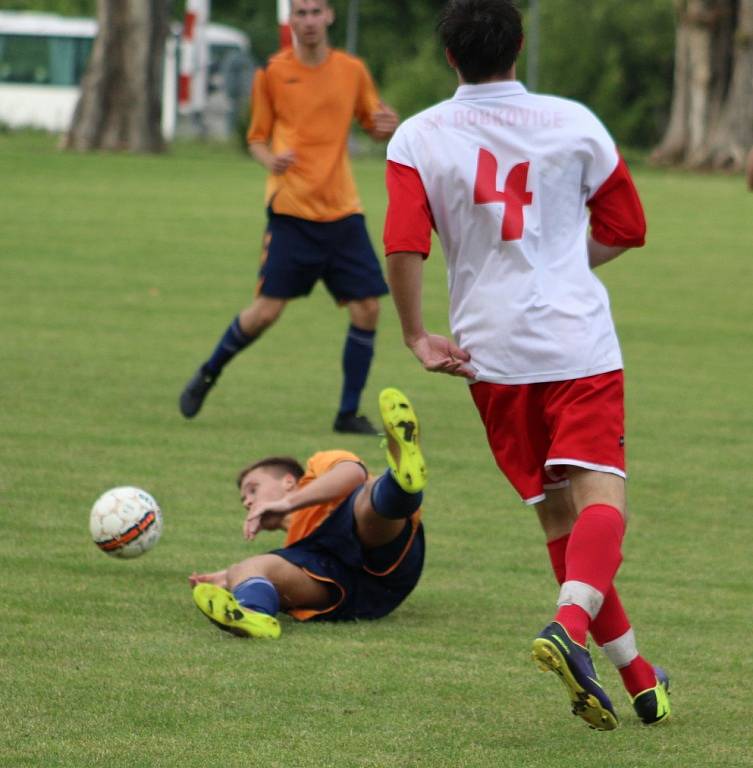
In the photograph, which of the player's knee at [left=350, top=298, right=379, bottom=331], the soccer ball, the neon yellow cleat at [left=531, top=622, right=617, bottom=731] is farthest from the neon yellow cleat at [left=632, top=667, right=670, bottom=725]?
the player's knee at [left=350, top=298, right=379, bottom=331]

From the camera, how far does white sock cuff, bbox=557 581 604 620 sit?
167 inches

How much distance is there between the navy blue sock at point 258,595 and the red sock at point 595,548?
1416 mm

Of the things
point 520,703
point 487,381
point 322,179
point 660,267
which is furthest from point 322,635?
point 660,267

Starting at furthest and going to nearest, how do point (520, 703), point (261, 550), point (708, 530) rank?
point (708, 530)
point (261, 550)
point (520, 703)

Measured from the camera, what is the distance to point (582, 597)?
14.0 ft

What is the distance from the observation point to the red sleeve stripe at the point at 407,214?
452 centimetres

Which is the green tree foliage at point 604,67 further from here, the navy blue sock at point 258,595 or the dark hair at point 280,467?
the navy blue sock at point 258,595

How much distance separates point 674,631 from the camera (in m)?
5.77

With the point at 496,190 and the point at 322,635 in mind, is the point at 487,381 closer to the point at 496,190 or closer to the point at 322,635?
the point at 496,190

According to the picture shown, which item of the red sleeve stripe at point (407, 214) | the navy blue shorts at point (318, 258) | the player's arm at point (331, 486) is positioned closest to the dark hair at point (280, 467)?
the player's arm at point (331, 486)

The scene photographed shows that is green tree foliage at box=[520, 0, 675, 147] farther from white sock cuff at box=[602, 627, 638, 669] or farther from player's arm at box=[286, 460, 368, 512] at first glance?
white sock cuff at box=[602, 627, 638, 669]

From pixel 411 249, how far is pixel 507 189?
0.94 feet

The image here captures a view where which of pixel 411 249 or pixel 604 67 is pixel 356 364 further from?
pixel 604 67

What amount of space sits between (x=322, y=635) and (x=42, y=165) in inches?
1067
